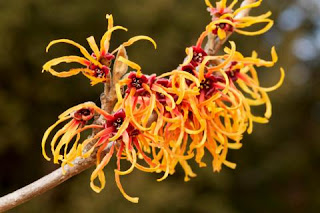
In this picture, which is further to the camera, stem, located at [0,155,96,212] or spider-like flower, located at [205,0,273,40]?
spider-like flower, located at [205,0,273,40]

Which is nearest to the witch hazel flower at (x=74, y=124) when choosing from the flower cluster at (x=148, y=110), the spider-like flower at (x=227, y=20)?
the flower cluster at (x=148, y=110)

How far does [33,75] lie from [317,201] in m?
4.26

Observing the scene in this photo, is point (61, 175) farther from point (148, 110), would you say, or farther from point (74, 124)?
point (148, 110)

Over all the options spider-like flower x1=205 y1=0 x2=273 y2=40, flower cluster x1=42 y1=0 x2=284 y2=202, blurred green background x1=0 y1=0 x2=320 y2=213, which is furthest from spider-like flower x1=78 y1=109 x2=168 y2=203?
blurred green background x1=0 y1=0 x2=320 y2=213

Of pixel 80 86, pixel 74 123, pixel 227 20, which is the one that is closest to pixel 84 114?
pixel 74 123

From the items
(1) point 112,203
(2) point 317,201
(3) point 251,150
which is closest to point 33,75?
(1) point 112,203

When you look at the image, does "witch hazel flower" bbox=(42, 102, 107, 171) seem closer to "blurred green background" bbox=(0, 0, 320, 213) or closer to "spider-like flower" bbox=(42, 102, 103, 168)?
"spider-like flower" bbox=(42, 102, 103, 168)

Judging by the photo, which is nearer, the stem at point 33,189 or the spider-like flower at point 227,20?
the stem at point 33,189

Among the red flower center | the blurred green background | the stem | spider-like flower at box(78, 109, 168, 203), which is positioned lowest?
the blurred green background

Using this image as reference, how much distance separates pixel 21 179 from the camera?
6074 mm

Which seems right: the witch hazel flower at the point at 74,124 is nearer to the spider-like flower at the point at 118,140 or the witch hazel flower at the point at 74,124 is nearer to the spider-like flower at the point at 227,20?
the spider-like flower at the point at 118,140

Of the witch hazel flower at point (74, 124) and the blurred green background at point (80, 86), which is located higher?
the witch hazel flower at point (74, 124)

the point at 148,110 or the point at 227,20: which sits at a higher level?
the point at 227,20

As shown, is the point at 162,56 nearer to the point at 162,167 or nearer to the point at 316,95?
the point at 316,95
